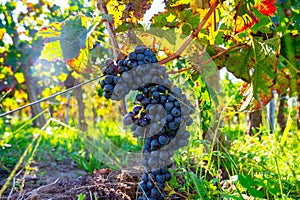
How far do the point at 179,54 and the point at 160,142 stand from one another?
0.32 meters

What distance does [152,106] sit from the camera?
3.54 feet

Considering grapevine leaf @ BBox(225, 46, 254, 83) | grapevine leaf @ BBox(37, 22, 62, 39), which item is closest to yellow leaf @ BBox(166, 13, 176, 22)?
grapevine leaf @ BBox(225, 46, 254, 83)

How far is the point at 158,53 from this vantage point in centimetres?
140

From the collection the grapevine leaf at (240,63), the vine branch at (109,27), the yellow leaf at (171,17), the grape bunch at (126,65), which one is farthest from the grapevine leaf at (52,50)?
the grapevine leaf at (240,63)

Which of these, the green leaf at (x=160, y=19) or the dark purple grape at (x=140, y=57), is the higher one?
the green leaf at (x=160, y=19)

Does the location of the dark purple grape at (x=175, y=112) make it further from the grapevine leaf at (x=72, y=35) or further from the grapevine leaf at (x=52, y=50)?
the grapevine leaf at (x=52, y=50)

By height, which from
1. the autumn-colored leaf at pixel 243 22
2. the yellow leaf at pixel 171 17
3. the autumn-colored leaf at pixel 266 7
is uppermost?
the yellow leaf at pixel 171 17

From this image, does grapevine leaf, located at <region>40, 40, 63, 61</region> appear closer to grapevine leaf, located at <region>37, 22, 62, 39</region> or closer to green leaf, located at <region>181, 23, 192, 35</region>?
grapevine leaf, located at <region>37, 22, 62, 39</region>

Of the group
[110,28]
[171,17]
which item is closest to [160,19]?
[171,17]

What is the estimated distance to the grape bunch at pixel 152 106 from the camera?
1087 millimetres

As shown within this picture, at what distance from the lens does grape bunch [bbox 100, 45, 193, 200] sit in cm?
109

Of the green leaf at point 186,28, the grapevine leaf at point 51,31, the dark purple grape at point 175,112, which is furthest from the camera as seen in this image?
the green leaf at point 186,28

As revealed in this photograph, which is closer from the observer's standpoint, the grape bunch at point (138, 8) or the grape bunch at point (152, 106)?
the grape bunch at point (152, 106)

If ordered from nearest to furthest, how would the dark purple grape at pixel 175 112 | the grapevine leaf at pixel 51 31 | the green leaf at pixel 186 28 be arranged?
the dark purple grape at pixel 175 112
the grapevine leaf at pixel 51 31
the green leaf at pixel 186 28
